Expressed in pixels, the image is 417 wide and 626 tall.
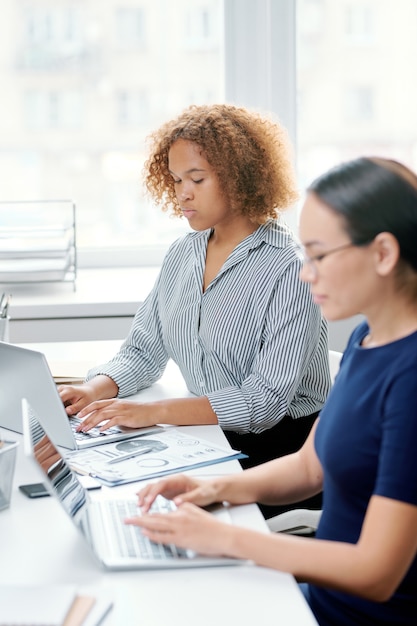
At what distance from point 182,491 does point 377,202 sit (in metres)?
0.51

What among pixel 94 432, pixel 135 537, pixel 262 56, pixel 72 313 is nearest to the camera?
pixel 135 537

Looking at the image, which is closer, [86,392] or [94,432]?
[94,432]

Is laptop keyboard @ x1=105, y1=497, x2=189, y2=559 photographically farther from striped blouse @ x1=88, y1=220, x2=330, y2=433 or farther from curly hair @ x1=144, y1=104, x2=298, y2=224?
curly hair @ x1=144, y1=104, x2=298, y2=224

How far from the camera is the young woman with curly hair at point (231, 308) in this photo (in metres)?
1.92

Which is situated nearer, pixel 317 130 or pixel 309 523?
pixel 309 523

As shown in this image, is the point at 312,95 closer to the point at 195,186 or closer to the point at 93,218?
the point at 93,218

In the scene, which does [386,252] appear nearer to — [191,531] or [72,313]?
[191,531]

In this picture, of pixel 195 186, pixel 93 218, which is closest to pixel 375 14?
pixel 93 218

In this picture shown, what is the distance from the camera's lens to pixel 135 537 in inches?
48.8

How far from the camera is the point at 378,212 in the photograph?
1180mm

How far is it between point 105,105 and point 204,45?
419 mm

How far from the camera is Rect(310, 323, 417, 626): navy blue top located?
1124 millimetres

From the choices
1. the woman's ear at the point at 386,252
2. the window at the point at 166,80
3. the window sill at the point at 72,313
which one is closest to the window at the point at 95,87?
the window at the point at 166,80

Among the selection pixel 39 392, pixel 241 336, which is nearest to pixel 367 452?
pixel 39 392
